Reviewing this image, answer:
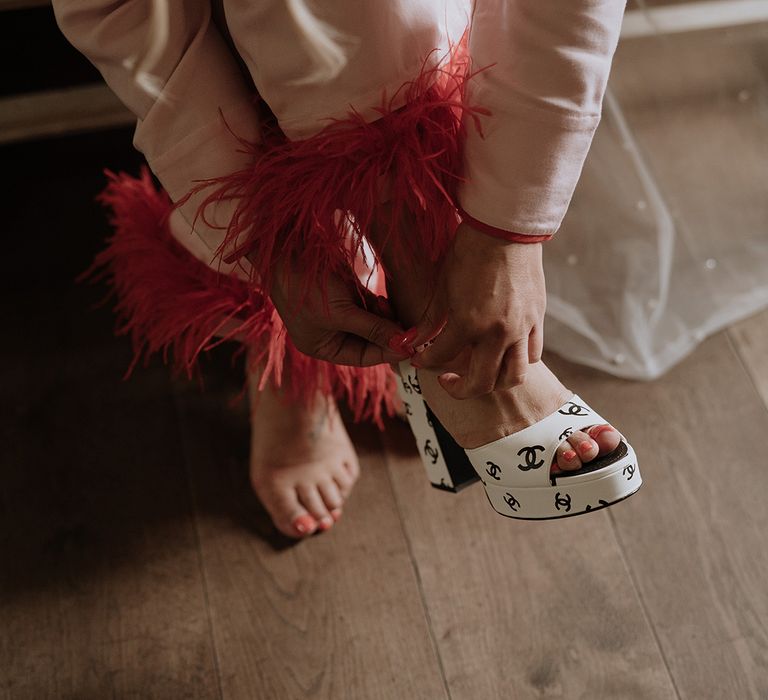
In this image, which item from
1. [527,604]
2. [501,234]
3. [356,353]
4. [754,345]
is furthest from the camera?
[754,345]

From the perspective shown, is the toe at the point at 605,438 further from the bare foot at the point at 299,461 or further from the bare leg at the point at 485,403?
the bare foot at the point at 299,461

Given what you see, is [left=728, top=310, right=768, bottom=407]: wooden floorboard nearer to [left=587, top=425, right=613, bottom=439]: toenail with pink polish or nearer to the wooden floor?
the wooden floor

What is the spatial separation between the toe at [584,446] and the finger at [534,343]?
68mm

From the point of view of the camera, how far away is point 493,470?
0.71 meters

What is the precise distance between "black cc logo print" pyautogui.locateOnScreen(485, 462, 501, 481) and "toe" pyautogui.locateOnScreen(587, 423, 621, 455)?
0.08m

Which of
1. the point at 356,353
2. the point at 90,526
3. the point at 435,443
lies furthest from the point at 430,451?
the point at 90,526

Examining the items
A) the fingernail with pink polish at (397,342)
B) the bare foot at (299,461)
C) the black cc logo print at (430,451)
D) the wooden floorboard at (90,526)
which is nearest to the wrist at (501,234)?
the fingernail with pink polish at (397,342)

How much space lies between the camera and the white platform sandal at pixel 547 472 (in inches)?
26.1

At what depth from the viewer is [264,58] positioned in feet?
2.10

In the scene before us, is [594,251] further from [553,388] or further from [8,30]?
[8,30]

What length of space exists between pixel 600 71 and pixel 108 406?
0.65m

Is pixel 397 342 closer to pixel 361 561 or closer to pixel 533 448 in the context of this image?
pixel 533 448

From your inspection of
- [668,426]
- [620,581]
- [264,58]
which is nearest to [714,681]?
[620,581]

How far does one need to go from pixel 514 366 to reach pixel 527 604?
284 millimetres
